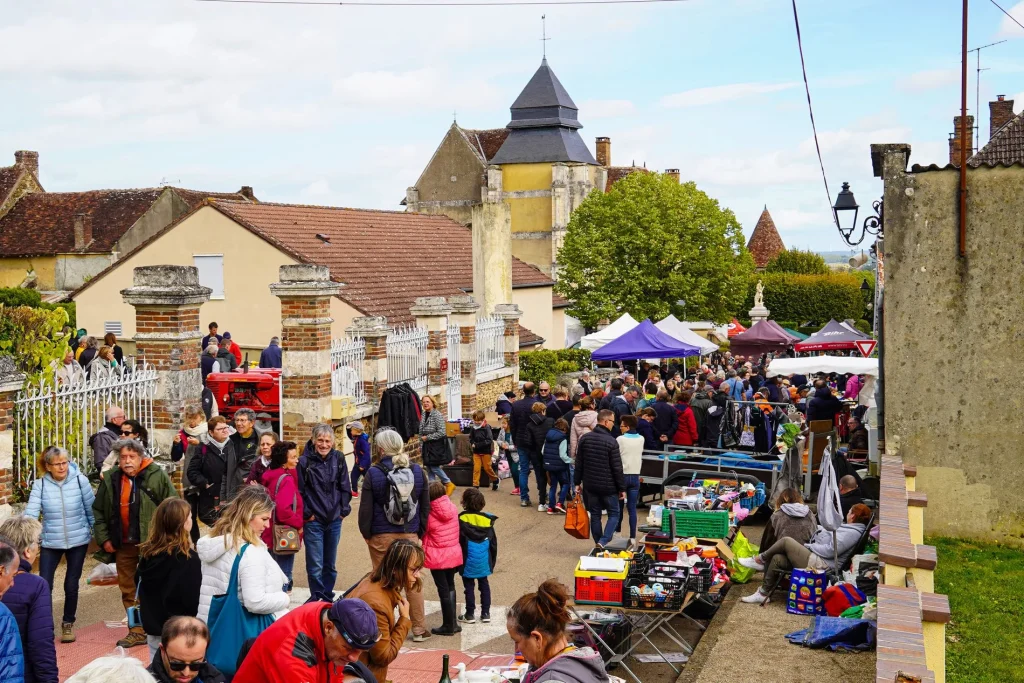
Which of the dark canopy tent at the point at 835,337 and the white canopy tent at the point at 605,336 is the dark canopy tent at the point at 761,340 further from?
the white canopy tent at the point at 605,336

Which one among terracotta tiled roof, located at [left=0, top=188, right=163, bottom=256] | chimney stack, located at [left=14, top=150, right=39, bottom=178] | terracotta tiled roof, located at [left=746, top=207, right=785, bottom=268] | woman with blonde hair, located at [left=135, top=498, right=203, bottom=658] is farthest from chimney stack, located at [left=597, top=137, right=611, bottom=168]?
woman with blonde hair, located at [left=135, top=498, right=203, bottom=658]

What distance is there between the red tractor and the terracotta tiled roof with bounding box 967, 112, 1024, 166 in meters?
10.2

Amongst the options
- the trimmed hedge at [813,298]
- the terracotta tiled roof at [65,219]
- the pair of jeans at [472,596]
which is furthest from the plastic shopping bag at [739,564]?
the trimmed hedge at [813,298]

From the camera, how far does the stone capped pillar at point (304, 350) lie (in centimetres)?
1388

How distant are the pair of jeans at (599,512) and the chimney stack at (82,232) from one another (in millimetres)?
40335

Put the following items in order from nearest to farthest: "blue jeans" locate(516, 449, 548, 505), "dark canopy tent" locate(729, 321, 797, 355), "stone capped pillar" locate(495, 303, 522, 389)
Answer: "blue jeans" locate(516, 449, 548, 505) → "stone capped pillar" locate(495, 303, 522, 389) → "dark canopy tent" locate(729, 321, 797, 355)

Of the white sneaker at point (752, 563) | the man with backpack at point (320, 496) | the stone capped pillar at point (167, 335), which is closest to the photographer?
the man with backpack at point (320, 496)

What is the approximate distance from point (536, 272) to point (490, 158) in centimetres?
2982

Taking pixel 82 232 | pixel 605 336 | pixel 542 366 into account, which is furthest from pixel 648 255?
pixel 82 232

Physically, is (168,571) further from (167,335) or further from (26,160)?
(26,160)

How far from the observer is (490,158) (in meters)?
64.9

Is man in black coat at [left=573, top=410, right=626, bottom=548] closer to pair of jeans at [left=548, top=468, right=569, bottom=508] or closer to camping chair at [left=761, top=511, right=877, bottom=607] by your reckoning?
camping chair at [left=761, top=511, right=877, bottom=607]

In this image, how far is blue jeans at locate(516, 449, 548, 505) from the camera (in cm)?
1427

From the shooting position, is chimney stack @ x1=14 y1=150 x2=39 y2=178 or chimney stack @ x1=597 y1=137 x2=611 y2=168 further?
chimney stack @ x1=597 y1=137 x2=611 y2=168
